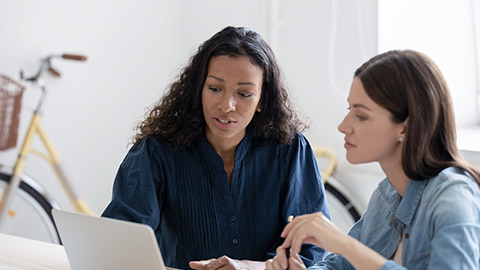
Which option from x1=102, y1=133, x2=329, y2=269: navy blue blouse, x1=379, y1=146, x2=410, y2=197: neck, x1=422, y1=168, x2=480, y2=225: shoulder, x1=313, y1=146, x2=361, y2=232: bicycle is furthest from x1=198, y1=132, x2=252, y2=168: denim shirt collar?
x1=313, y1=146, x2=361, y2=232: bicycle

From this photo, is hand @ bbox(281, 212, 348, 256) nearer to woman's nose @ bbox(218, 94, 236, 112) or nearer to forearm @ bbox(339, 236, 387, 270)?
forearm @ bbox(339, 236, 387, 270)

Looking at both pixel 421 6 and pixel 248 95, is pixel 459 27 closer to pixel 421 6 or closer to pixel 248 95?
pixel 421 6

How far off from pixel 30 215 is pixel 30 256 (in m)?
1.38

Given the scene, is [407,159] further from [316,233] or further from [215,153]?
[215,153]

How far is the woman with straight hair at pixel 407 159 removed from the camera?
3.96 feet

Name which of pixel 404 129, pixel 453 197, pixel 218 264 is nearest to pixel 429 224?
pixel 453 197

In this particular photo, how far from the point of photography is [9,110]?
2805 mm

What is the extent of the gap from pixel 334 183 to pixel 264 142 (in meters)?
1.29

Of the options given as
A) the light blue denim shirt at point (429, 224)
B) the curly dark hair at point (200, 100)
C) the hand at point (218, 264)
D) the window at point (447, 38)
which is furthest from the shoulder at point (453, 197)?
the window at point (447, 38)

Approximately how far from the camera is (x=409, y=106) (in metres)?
1.27

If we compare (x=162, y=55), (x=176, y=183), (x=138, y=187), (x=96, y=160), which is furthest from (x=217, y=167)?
(x=162, y=55)

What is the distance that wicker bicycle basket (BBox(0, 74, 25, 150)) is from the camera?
2.78 metres

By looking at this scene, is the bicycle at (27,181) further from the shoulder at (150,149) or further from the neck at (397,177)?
the neck at (397,177)

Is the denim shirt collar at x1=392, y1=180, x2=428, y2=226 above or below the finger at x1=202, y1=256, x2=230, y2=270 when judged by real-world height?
above
